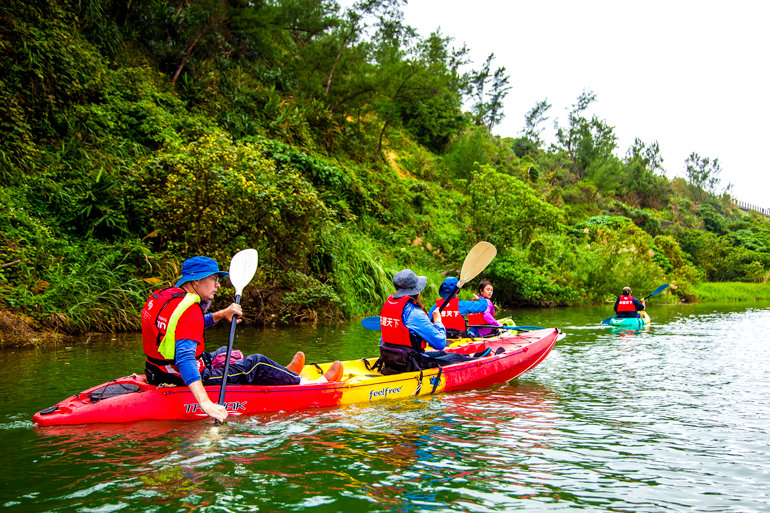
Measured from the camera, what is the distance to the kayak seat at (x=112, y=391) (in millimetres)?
4328

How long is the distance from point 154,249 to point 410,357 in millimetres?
7228

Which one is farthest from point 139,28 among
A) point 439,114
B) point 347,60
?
point 439,114

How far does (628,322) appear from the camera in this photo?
12.5 metres

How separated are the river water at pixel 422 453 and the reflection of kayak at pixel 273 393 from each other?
0.10 meters

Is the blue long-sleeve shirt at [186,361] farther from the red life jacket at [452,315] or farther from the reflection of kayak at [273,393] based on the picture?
the red life jacket at [452,315]

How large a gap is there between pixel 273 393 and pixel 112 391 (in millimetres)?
1328

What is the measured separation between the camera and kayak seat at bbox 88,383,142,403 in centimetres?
433

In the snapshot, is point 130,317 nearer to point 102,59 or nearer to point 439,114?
point 102,59

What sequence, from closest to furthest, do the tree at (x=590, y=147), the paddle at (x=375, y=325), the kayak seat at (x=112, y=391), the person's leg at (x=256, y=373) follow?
the kayak seat at (x=112, y=391) → the person's leg at (x=256, y=373) → the paddle at (x=375, y=325) → the tree at (x=590, y=147)

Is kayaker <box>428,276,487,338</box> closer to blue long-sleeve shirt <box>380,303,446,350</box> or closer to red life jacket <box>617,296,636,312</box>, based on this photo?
blue long-sleeve shirt <box>380,303,446,350</box>

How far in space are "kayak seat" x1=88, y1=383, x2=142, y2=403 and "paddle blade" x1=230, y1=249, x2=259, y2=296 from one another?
1335 mm

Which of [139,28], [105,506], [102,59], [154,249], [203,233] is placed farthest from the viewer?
[139,28]

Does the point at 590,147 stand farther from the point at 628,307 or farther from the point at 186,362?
the point at 186,362

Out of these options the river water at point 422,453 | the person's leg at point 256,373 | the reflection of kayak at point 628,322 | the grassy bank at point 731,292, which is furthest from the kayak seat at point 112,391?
the grassy bank at point 731,292
